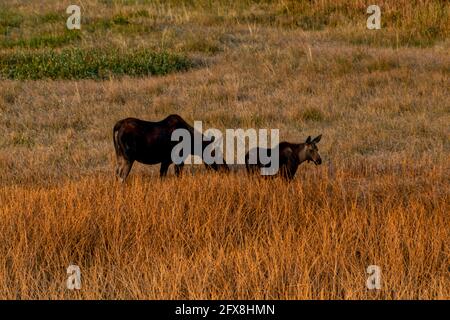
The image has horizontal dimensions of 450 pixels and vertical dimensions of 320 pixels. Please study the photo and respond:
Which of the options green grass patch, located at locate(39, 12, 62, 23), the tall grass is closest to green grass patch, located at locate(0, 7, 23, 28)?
green grass patch, located at locate(39, 12, 62, 23)

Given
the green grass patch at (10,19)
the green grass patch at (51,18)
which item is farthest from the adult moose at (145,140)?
the green grass patch at (10,19)

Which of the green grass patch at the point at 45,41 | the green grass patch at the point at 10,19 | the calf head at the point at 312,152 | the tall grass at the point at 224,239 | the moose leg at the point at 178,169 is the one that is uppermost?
the green grass patch at the point at 10,19

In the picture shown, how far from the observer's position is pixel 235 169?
9.43 m

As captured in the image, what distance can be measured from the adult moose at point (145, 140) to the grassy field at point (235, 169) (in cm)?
25

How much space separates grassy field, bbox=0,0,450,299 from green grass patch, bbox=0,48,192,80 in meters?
0.04

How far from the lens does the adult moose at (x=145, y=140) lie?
884 centimetres

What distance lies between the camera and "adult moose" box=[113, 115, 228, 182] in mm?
8836

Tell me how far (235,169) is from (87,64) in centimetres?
671

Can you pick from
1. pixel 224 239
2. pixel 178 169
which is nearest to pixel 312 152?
pixel 178 169

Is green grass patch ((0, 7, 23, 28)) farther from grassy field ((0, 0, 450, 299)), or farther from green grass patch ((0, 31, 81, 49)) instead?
green grass patch ((0, 31, 81, 49))

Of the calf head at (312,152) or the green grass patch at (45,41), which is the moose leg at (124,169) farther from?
the green grass patch at (45,41)

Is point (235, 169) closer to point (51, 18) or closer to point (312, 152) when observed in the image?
point (312, 152)

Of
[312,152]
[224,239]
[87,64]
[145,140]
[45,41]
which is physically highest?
[45,41]

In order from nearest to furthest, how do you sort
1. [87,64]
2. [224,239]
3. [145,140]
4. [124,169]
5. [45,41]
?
[224,239]
[145,140]
[124,169]
[87,64]
[45,41]
